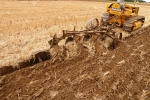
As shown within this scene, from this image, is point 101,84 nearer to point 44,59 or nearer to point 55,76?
point 55,76

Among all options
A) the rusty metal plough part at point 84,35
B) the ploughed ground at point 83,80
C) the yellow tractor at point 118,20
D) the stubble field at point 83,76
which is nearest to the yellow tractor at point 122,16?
the yellow tractor at point 118,20

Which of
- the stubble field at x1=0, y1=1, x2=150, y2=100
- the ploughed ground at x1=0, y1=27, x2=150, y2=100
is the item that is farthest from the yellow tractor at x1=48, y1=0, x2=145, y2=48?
the ploughed ground at x1=0, y1=27, x2=150, y2=100

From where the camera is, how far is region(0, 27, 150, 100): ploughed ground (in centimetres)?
402

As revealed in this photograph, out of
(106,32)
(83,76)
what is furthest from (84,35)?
(83,76)

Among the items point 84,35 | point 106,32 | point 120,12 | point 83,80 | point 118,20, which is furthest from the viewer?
point 118,20

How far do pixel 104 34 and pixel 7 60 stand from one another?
3644 millimetres

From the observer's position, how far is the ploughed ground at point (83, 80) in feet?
13.2

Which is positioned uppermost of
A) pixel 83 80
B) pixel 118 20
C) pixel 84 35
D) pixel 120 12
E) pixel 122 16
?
pixel 120 12

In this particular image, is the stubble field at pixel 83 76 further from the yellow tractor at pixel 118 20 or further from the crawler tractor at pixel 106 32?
the yellow tractor at pixel 118 20

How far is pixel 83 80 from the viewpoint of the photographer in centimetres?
452

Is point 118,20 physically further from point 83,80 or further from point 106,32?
point 83,80

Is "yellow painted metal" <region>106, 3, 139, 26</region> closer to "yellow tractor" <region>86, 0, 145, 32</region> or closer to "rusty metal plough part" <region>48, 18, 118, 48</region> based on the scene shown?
"yellow tractor" <region>86, 0, 145, 32</region>

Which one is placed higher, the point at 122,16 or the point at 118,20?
the point at 122,16

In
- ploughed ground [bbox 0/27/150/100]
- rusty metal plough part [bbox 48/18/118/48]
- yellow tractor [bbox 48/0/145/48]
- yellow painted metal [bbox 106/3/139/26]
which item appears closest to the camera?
ploughed ground [bbox 0/27/150/100]
